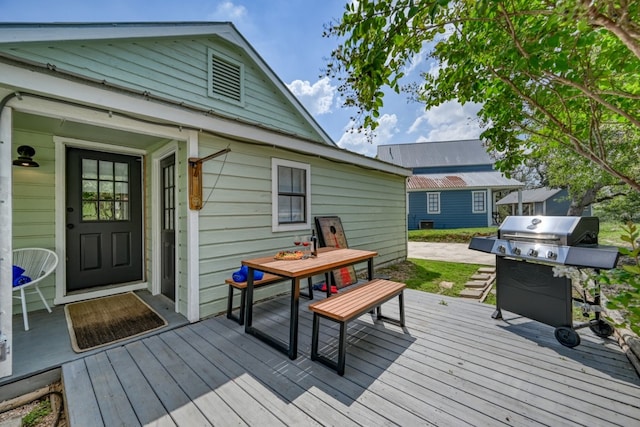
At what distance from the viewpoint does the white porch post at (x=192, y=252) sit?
2953mm

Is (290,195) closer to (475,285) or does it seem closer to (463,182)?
(475,285)

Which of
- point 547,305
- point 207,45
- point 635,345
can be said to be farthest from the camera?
point 207,45

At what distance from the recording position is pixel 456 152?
19.3 m

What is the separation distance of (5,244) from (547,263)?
468cm

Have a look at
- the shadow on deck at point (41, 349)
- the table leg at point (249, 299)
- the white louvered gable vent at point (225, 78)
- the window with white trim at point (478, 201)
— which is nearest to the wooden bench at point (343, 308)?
the table leg at point (249, 299)

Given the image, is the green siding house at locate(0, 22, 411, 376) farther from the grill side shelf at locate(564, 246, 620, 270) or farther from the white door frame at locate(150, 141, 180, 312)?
the grill side shelf at locate(564, 246, 620, 270)

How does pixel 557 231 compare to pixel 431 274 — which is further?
pixel 431 274

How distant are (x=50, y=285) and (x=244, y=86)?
4.58 metres

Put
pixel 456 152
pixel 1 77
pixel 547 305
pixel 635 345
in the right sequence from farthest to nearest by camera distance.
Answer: pixel 456 152 → pixel 547 305 → pixel 635 345 → pixel 1 77

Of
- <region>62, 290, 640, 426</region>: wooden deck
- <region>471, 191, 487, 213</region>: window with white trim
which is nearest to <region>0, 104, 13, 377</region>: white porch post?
<region>62, 290, 640, 426</region>: wooden deck

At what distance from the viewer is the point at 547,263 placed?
2479 millimetres

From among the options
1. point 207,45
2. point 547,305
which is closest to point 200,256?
point 547,305

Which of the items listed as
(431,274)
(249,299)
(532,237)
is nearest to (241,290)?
(249,299)

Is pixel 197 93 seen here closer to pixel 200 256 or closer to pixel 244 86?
pixel 244 86
